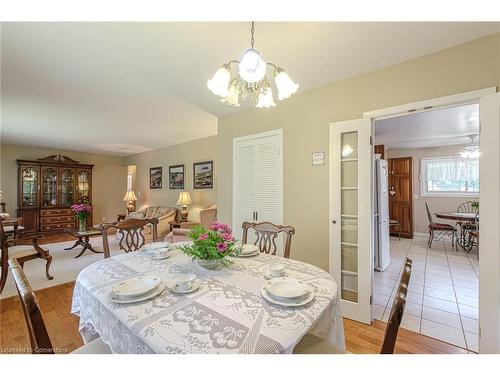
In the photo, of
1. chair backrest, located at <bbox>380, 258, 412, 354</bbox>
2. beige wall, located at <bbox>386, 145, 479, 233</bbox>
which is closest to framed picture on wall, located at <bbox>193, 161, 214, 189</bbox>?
chair backrest, located at <bbox>380, 258, 412, 354</bbox>

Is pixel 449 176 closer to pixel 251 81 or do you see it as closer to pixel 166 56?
pixel 251 81

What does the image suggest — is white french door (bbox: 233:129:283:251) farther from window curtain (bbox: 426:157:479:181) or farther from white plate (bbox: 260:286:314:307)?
window curtain (bbox: 426:157:479:181)

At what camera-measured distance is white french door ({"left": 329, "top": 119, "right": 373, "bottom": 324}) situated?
2.17m

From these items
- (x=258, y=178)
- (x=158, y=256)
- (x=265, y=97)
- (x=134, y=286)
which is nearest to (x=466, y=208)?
(x=258, y=178)

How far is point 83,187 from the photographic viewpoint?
21.9 feet

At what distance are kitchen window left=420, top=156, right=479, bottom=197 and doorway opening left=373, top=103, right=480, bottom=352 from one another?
0.02m

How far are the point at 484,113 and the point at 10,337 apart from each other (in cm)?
403

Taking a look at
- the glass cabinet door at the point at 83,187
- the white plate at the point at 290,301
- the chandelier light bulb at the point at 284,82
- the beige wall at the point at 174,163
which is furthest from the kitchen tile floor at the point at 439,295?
the glass cabinet door at the point at 83,187

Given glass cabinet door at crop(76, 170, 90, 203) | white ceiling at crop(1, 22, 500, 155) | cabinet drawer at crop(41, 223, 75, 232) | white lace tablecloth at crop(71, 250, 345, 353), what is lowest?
cabinet drawer at crop(41, 223, 75, 232)

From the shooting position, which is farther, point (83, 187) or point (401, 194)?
point (83, 187)

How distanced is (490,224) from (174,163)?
5.86m

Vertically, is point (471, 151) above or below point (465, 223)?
above
